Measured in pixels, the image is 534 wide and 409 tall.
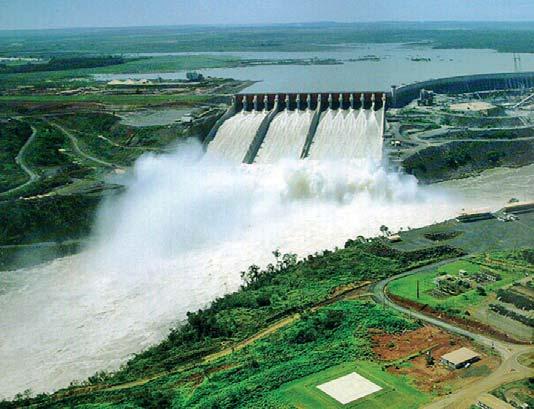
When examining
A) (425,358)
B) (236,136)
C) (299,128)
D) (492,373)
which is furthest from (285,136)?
(492,373)

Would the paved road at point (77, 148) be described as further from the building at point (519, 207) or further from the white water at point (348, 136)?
the building at point (519, 207)

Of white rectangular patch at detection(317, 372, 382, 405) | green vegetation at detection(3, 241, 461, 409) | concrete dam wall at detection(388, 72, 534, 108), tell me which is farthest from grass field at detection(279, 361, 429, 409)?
concrete dam wall at detection(388, 72, 534, 108)

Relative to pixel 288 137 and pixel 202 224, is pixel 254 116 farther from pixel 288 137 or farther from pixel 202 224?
pixel 202 224

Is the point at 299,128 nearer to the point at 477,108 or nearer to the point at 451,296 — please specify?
the point at 477,108

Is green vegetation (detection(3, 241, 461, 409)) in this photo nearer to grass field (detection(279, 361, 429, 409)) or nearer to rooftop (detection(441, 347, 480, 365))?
grass field (detection(279, 361, 429, 409))

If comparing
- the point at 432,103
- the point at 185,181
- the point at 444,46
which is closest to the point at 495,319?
the point at 185,181

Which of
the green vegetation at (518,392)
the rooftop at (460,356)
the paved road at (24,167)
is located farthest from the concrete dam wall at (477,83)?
the green vegetation at (518,392)
